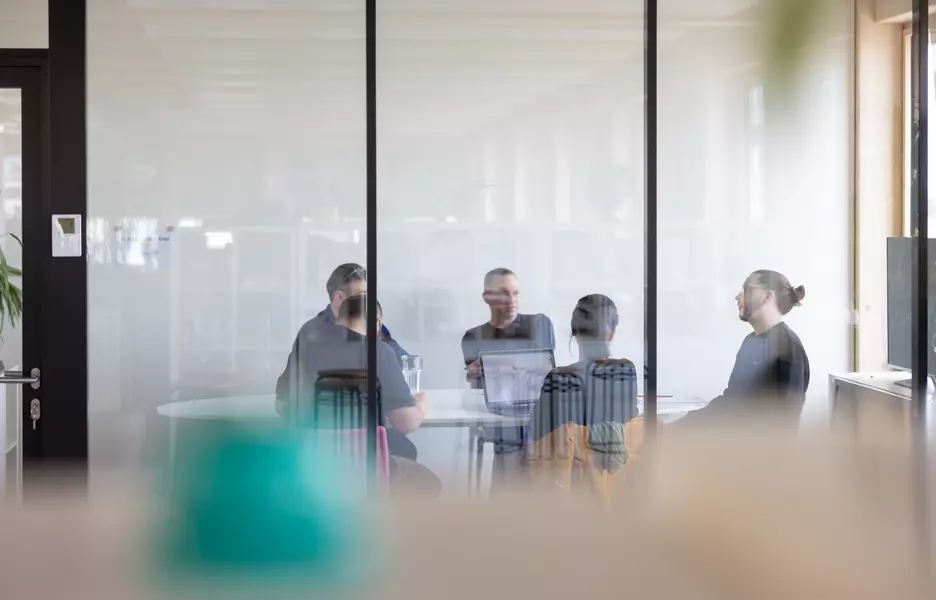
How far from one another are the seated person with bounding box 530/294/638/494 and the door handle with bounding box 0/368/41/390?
5.44ft

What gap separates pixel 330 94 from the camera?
3414 millimetres

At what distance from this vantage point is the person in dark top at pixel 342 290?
134 inches

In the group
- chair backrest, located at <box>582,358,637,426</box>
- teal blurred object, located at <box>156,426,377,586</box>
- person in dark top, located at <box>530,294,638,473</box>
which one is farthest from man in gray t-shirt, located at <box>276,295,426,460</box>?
teal blurred object, located at <box>156,426,377,586</box>

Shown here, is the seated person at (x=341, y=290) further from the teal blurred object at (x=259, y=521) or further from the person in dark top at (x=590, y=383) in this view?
the teal blurred object at (x=259, y=521)

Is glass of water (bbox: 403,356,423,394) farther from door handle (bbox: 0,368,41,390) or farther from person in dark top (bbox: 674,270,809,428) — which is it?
door handle (bbox: 0,368,41,390)

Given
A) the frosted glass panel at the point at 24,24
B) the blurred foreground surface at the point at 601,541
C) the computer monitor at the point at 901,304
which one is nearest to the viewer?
the blurred foreground surface at the point at 601,541

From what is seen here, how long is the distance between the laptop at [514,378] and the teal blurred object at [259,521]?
2.91 meters

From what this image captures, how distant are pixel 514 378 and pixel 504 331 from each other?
0.16 meters

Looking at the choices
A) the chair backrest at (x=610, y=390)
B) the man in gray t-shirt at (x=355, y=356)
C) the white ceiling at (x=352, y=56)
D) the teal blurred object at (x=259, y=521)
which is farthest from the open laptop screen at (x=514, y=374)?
the teal blurred object at (x=259, y=521)

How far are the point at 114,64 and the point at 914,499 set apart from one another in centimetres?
324

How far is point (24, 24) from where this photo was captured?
131 inches

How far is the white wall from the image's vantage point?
3.37 m

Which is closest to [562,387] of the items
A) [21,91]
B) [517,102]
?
[517,102]

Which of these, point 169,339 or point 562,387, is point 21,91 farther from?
point 562,387
